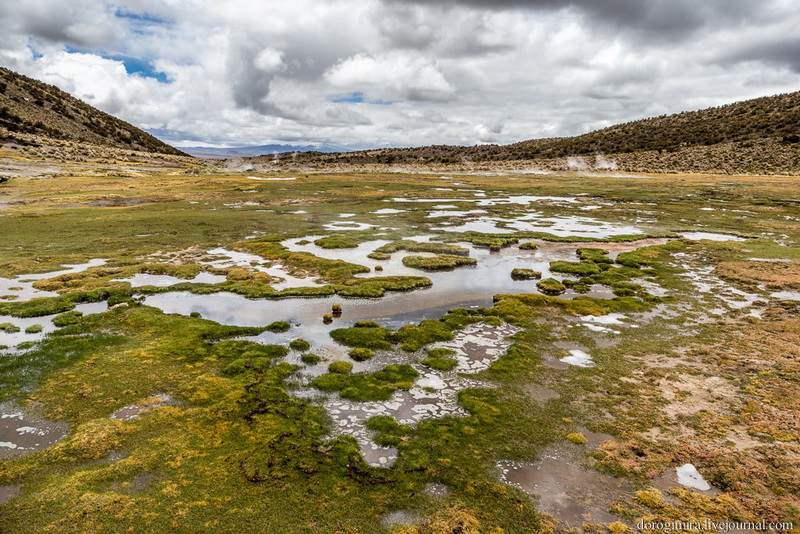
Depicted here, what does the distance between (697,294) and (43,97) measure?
740 feet

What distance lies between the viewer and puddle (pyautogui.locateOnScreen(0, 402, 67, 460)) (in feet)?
42.6

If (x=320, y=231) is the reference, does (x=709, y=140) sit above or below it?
above

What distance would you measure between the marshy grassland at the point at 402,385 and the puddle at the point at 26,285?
394 millimetres

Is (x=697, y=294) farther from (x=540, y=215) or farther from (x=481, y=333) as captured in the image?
(x=540, y=215)

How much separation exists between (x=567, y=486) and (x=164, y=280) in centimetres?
2996

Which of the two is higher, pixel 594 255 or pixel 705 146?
pixel 705 146

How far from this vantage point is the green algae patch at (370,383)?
650 inches

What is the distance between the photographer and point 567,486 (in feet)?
39.4

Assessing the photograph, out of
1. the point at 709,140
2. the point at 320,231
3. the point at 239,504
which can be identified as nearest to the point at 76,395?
the point at 239,504

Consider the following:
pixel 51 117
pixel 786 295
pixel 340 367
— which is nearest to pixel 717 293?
pixel 786 295

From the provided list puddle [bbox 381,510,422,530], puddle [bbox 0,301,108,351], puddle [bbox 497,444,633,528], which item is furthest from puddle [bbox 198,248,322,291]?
puddle [bbox 497,444,633,528]

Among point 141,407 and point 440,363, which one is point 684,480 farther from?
point 141,407

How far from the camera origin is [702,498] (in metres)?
11.5

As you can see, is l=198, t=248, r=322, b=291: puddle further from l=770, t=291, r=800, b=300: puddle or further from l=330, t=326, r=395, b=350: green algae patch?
l=770, t=291, r=800, b=300: puddle
